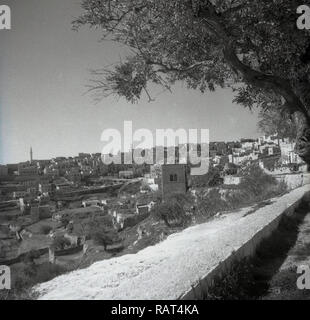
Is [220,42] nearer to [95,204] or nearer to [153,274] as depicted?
[153,274]

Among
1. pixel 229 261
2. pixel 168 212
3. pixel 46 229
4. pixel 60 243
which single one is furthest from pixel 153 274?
pixel 46 229

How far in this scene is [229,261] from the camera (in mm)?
5508

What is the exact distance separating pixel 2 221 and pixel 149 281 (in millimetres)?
59252

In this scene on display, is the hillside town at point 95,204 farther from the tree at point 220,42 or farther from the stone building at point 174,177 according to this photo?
the tree at point 220,42

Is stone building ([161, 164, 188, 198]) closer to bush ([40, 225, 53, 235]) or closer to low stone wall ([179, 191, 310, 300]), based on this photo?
bush ([40, 225, 53, 235])

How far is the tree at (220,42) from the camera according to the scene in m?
5.43

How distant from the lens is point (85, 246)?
35.3 metres

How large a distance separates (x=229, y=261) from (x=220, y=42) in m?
3.38

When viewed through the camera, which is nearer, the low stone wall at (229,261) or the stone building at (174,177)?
the low stone wall at (229,261)

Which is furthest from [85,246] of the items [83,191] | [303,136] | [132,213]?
[83,191]

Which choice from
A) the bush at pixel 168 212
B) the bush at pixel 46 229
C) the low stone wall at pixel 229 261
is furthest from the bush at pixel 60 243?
the low stone wall at pixel 229 261

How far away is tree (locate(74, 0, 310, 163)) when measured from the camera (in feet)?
17.8

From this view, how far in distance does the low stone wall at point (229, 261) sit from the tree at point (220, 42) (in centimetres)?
189

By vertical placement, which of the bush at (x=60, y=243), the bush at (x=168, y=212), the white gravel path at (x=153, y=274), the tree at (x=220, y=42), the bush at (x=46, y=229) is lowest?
the bush at (x=46, y=229)
